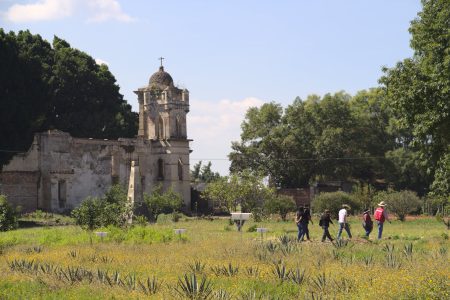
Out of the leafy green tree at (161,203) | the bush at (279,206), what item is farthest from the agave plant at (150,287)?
the bush at (279,206)

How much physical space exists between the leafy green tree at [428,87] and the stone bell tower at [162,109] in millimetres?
28871

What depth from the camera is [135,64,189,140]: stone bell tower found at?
188ft

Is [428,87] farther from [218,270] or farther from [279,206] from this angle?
[279,206]

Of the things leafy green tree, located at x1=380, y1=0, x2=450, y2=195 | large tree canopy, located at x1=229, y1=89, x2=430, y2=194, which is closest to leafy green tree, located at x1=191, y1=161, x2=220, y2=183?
large tree canopy, located at x1=229, y1=89, x2=430, y2=194

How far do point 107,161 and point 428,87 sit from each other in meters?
29.3

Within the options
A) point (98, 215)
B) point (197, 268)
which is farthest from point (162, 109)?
point (197, 268)

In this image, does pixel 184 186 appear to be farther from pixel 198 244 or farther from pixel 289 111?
pixel 198 244

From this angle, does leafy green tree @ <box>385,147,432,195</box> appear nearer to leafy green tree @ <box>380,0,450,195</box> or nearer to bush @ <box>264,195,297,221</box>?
bush @ <box>264,195,297,221</box>

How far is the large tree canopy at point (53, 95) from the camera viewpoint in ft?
149

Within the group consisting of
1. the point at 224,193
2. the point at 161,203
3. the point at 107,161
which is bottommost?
the point at 161,203

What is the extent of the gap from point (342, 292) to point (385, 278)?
3.59 ft

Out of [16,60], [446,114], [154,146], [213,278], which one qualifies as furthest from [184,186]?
[213,278]

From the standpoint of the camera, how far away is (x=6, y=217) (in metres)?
33.8

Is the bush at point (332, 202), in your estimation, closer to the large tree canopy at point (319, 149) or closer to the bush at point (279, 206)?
the bush at point (279, 206)
